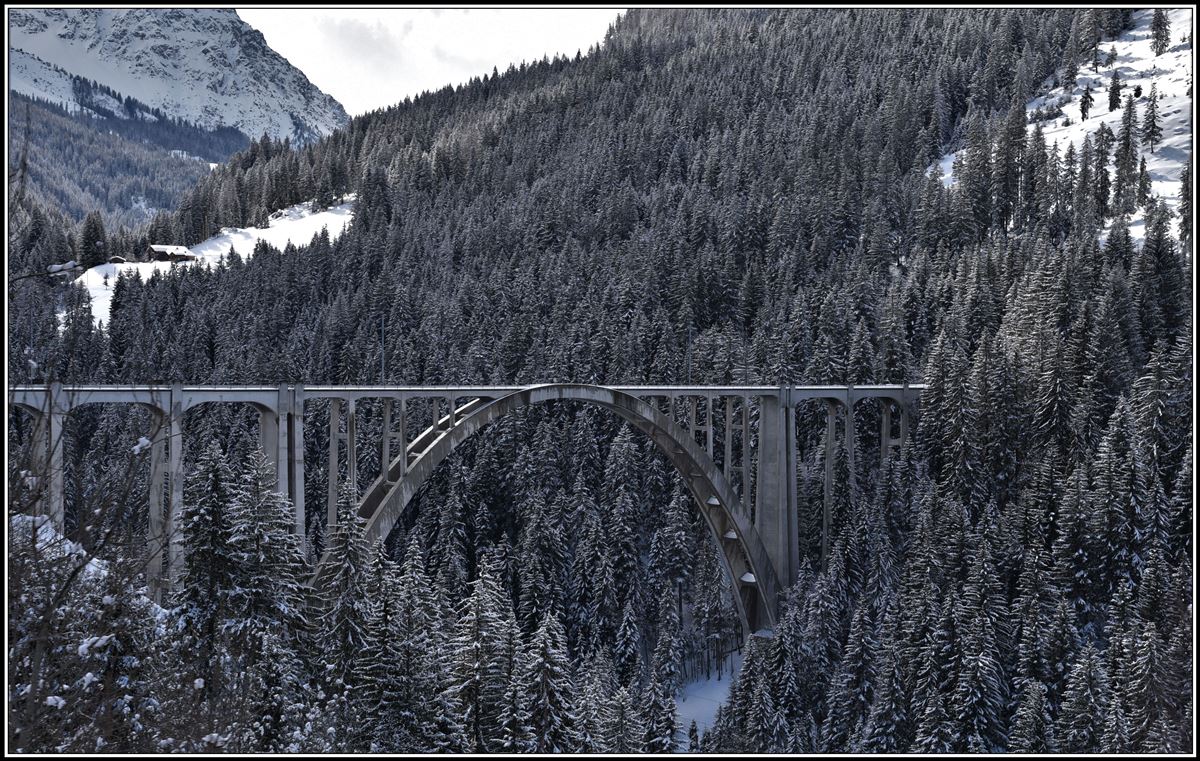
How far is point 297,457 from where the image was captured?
29.0m

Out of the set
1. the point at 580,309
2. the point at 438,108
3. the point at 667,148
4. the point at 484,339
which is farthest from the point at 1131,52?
the point at 438,108

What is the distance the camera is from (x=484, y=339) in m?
79.1

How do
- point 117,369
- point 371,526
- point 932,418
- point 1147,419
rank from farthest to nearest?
point 117,369
point 932,418
point 1147,419
point 371,526

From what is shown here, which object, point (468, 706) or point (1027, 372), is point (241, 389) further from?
point (1027, 372)

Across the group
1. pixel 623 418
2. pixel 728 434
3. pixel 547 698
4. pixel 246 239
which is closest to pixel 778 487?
pixel 728 434

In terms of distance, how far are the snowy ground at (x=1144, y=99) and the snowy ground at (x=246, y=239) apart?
92652mm

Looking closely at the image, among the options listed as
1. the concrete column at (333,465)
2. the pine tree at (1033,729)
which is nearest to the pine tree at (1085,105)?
the pine tree at (1033,729)

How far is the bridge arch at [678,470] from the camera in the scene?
3234 cm

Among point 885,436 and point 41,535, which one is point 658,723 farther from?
point 41,535

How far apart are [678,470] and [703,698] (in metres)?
15.6

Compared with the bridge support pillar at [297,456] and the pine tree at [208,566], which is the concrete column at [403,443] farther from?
the pine tree at [208,566]

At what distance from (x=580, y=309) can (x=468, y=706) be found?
57.3 metres

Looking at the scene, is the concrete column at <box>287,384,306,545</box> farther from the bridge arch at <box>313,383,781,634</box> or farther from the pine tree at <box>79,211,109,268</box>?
the pine tree at <box>79,211,109,268</box>

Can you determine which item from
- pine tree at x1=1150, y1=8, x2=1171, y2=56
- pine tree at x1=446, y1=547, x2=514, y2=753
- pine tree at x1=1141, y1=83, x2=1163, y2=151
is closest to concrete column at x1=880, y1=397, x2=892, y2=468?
pine tree at x1=446, y1=547, x2=514, y2=753
